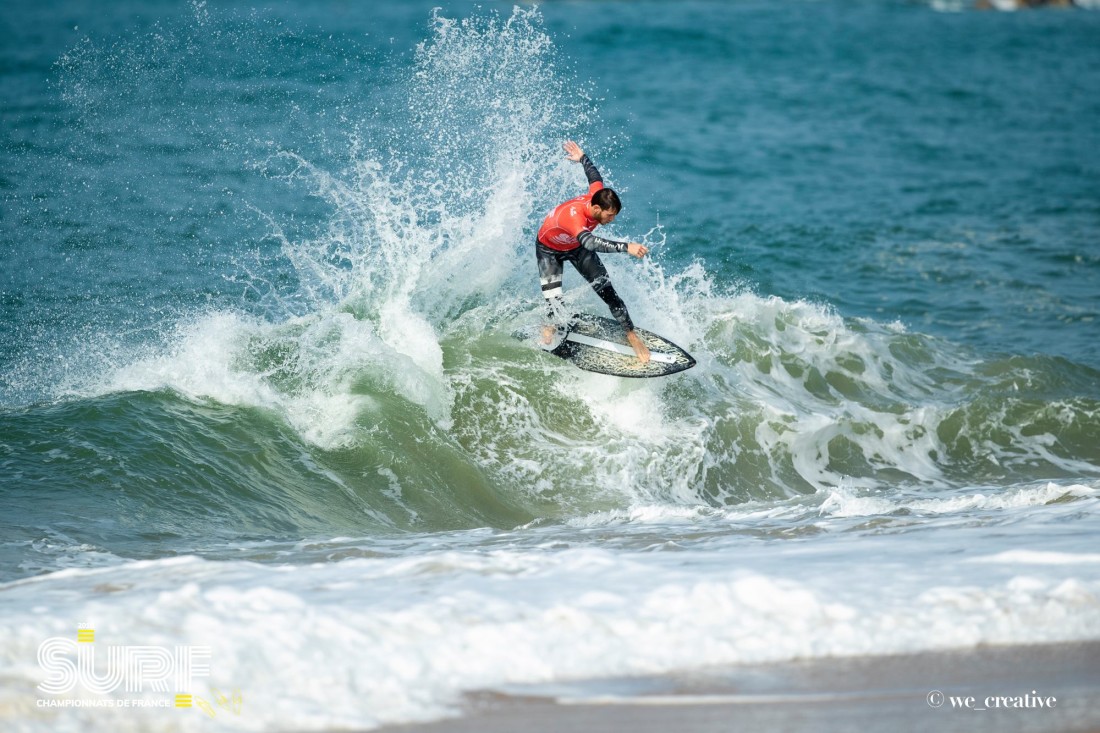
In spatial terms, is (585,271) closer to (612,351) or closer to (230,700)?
(612,351)

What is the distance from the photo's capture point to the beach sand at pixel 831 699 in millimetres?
4473

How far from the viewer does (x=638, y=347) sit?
9.72 m

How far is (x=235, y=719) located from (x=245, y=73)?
13578mm

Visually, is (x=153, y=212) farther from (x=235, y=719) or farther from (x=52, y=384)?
(x=235, y=719)

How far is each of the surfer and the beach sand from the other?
4498mm

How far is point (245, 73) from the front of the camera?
16.3m

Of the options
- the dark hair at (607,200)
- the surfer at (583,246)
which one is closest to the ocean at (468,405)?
the surfer at (583,246)

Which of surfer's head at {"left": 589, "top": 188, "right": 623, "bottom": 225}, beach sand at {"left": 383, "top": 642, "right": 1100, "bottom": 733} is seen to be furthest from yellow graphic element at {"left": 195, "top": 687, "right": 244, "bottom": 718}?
surfer's head at {"left": 589, "top": 188, "right": 623, "bottom": 225}

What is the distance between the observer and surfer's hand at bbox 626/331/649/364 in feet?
31.8

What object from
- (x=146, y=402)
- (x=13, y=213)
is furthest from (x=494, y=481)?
(x=13, y=213)

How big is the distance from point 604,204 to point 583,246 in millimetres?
390

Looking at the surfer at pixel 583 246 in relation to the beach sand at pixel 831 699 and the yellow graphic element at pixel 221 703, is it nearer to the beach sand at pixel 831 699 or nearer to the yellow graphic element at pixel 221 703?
the beach sand at pixel 831 699

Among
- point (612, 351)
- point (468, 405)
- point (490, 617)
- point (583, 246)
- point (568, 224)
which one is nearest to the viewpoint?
point (490, 617)

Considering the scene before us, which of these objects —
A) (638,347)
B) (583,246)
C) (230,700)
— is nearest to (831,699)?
(230,700)
